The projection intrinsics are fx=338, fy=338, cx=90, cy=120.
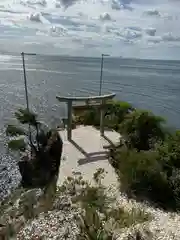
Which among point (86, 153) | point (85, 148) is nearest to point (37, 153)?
point (85, 148)

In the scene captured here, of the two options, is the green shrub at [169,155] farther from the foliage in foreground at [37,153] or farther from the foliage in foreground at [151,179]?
the foliage in foreground at [37,153]

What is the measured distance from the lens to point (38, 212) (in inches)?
325

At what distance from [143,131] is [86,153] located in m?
2.34

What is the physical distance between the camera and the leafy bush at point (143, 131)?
500 inches

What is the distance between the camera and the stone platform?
10844 millimetres

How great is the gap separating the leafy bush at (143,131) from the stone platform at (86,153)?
1.00 m

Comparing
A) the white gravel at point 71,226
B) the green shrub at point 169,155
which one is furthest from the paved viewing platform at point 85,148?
the white gravel at point 71,226

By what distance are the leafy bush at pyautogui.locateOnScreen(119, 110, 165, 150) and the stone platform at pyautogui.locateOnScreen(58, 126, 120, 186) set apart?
1.00m

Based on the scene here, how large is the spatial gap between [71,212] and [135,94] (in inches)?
1570

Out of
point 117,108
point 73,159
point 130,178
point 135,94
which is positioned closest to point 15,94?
point 135,94

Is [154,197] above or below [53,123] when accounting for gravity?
above

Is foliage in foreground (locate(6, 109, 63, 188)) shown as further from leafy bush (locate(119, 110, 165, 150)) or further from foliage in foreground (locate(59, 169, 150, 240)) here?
foliage in foreground (locate(59, 169, 150, 240))

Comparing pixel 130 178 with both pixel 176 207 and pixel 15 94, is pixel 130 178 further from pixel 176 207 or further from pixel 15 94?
pixel 15 94

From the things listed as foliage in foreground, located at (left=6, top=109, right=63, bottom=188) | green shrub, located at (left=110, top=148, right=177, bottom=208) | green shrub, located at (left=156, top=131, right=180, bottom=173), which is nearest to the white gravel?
green shrub, located at (left=110, top=148, right=177, bottom=208)
